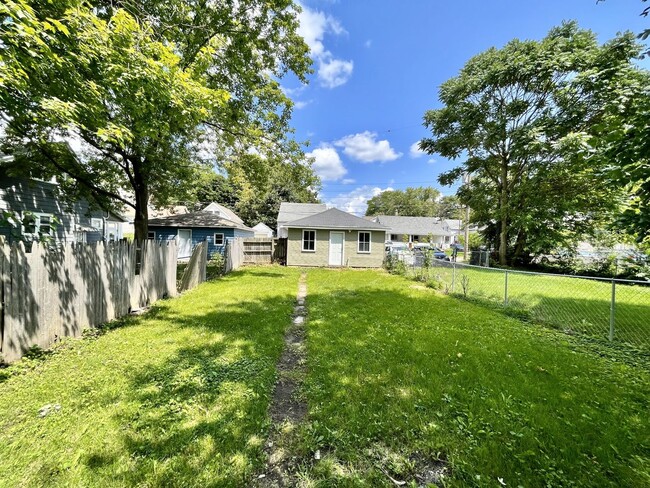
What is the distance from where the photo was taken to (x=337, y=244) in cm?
1658

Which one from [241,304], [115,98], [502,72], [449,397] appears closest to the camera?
[449,397]

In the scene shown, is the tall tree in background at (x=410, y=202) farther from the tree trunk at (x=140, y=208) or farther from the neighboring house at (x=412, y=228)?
the tree trunk at (x=140, y=208)

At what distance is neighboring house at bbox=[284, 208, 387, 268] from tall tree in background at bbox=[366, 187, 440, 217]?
52.9 meters

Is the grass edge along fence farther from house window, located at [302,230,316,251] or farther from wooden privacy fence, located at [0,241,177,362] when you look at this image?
wooden privacy fence, located at [0,241,177,362]

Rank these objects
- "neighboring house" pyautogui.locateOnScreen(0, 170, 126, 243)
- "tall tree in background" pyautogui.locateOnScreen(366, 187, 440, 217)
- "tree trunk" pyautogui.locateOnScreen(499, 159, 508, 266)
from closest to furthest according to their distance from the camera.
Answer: "neighboring house" pyautogui.locateOnScreen(0, 170, 126, 243)
"tree trunk" pyautogui.locateOnScreen(499, 159, 508, 266)
"tall tree in background" pyautogui.locateOnScreen(366, 187, 440, 217)

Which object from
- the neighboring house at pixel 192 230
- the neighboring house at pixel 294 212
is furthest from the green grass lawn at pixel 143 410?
the neighboring house at pixel 294 212

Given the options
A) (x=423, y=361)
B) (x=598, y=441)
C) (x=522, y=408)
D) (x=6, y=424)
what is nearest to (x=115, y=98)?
(x=6, y=424)

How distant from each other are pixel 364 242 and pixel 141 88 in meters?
13.7

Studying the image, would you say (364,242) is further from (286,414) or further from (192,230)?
(286,414)

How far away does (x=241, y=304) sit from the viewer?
23.1 ft

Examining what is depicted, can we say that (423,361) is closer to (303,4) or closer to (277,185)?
(303,4)

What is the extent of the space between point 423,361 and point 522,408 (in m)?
1.26

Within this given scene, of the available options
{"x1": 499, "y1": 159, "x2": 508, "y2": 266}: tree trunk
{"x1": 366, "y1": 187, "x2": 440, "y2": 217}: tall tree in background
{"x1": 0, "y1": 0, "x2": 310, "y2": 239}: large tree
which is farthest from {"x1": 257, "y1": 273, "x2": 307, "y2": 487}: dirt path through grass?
{"x1": 366, "y1": 187, "x2": 440, "y2": 217}: tall tree in background

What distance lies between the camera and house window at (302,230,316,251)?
648 inches
